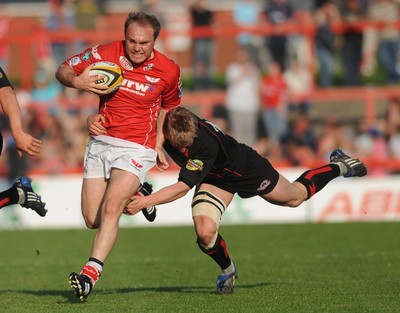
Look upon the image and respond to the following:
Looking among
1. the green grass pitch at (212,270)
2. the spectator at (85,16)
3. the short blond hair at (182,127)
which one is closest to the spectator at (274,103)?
the green grass pitch at (212,270)

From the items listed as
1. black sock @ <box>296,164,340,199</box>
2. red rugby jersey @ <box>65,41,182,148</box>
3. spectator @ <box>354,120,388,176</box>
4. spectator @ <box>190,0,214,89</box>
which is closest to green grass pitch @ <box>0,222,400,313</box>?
black sock @ <box>296,164,340,199</box>

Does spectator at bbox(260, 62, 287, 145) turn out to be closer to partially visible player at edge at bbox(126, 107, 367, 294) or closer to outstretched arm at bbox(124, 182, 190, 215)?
partially visible player at edge at bbox(126, 107, 367, 294)

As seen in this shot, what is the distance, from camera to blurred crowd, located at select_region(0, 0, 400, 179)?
20.0m

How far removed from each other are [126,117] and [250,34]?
12576mm

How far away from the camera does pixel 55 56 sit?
70.9 ft

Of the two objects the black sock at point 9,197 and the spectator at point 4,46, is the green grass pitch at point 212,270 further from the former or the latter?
the spectator at point 4,46

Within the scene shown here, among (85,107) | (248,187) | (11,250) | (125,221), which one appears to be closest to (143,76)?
(248,187)

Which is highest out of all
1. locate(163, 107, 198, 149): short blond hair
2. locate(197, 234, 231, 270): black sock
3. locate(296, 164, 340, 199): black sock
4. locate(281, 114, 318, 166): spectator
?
locate(163, 107, 198, 149): short blond hair

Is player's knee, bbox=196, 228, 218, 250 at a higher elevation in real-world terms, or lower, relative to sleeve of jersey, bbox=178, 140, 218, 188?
lower

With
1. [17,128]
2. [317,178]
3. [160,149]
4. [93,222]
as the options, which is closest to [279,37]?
[317,178]

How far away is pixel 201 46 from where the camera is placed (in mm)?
21422

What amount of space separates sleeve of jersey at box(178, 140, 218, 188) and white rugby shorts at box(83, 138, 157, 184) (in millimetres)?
449

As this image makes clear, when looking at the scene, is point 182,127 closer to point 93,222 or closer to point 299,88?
point 93,222

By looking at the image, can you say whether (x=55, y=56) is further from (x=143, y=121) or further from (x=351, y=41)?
(x=143, y=121)
